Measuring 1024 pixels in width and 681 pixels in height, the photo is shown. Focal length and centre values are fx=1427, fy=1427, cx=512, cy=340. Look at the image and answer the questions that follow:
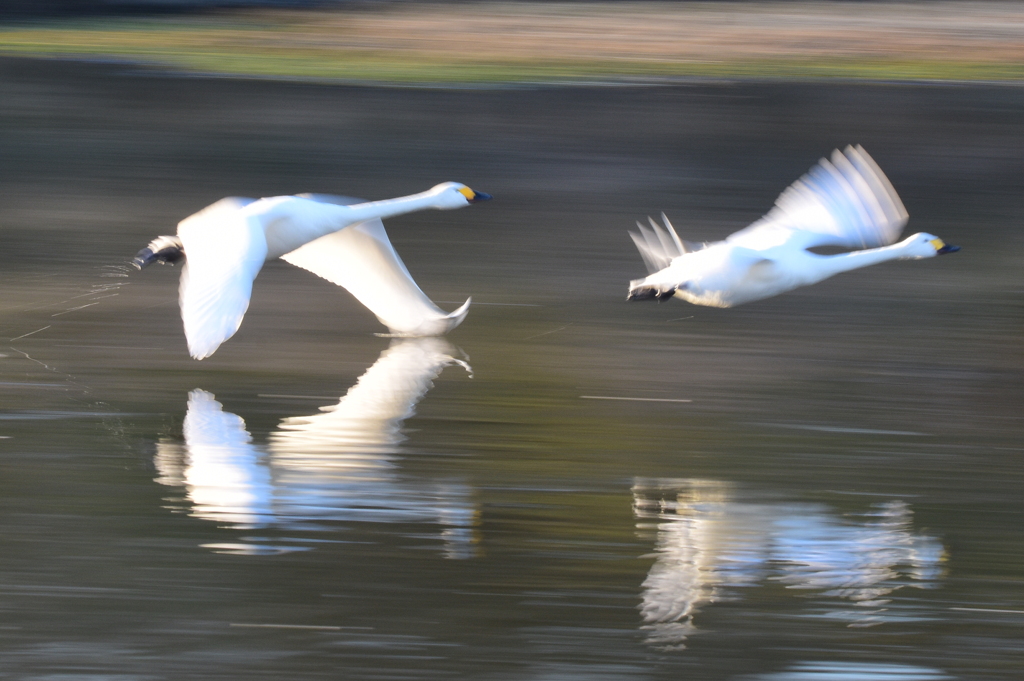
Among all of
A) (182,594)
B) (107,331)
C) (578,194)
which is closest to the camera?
(182,594)

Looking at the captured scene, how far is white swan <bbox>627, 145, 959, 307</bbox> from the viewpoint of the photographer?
6.16m

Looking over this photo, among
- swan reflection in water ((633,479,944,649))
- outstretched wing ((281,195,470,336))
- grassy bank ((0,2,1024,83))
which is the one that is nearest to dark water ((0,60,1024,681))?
swan reflection in water ((633,479,944,649))

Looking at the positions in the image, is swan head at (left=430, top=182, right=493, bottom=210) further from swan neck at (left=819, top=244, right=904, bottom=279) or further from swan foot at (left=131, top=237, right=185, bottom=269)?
swan neck at (left=819, top=244, right=904, bottom=279)

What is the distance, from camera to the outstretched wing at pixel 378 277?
692 centimetres

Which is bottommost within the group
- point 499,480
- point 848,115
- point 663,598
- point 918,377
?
point 663,598

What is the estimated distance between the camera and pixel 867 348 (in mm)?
7031

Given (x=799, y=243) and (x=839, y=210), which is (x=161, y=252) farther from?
(x=839, y=210)

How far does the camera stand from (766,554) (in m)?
4.34

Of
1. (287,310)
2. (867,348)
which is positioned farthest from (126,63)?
(867,348)

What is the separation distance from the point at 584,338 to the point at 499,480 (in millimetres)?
2246

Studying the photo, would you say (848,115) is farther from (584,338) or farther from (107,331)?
(107,331)

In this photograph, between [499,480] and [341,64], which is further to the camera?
[341,64]

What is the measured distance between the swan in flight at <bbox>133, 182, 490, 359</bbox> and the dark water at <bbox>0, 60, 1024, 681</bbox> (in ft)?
0.75

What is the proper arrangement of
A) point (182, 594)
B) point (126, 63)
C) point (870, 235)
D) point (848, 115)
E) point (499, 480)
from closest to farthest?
point (182, 594)
point (499, 480)
point (870, 235)
point (848, 115)
point (126, 63)
